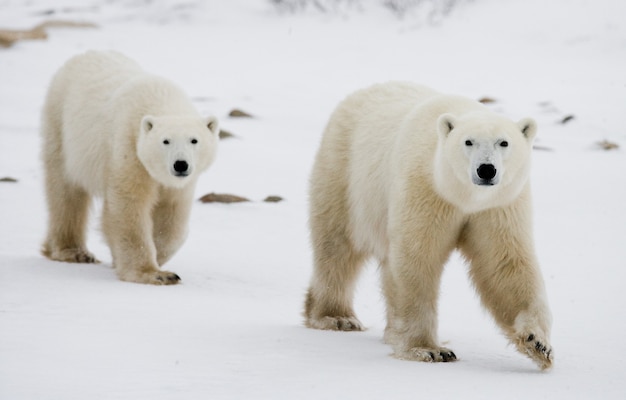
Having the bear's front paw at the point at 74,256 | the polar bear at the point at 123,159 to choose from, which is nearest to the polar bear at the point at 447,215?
the polar bear at the point at 123,159

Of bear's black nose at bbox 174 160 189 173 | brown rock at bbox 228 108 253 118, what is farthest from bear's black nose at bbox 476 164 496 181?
brown rock at bbox 228 108 253 118

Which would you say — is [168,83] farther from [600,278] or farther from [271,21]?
[271,21]

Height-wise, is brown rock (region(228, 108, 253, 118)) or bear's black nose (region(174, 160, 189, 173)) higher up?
bear's black nose (region(174, 160, 189, 173))

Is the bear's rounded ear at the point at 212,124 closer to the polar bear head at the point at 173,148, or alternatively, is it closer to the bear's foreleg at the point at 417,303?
the polar bear head at the point at 173,148

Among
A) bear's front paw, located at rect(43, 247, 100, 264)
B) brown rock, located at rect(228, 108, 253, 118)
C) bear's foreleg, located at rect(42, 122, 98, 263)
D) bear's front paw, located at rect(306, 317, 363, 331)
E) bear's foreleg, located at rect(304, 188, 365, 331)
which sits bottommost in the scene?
brown rock, located at rect(228, 108, 253, 118)

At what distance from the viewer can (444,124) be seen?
482cm

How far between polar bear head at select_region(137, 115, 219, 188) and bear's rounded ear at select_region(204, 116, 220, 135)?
74 millimetres

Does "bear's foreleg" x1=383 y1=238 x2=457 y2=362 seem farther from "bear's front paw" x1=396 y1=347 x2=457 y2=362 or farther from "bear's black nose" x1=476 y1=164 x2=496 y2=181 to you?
"bear's black nose" x1=476 y1=164 x2=496 y2=181

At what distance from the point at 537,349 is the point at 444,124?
3.72ft

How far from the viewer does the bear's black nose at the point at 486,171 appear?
4.51 meters

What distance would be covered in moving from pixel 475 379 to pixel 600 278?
13.0ft

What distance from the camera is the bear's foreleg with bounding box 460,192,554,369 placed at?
481 cm

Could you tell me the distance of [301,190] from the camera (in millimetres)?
11242

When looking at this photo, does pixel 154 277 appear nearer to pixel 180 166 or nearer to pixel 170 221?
pixel 170 221
